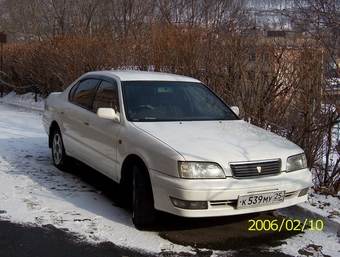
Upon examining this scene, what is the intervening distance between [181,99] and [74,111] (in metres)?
1.60

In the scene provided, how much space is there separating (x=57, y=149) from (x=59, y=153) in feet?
0.34

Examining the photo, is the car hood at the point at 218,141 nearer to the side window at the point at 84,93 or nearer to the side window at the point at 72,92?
the side window at the point at 84,93

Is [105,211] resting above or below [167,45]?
below

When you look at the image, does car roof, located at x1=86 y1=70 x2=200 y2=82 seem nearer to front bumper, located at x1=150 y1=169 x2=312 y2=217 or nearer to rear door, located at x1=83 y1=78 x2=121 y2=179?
rear door, located at x1=83 y1=78 x2=121 y2=179

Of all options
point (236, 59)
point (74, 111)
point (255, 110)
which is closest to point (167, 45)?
point (236, 59)

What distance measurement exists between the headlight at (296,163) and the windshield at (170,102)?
3.90ft

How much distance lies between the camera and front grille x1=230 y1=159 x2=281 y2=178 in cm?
417

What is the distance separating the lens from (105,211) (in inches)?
197

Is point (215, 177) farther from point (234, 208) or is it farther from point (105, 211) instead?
point (105, 211)

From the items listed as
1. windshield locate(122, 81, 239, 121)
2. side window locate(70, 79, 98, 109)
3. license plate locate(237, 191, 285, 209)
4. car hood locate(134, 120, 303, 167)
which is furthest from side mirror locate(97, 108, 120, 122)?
license plate locate(237, 191, 285, 209)

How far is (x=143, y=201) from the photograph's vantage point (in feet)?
14.4
